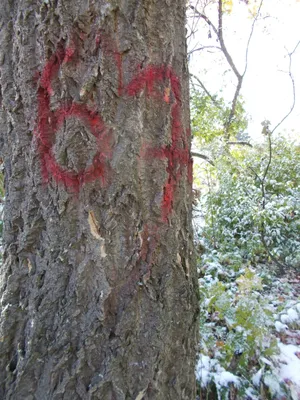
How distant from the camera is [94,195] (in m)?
1.13

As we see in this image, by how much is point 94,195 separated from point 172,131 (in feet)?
1.11

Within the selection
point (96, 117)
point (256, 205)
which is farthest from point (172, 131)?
point (256, 205)

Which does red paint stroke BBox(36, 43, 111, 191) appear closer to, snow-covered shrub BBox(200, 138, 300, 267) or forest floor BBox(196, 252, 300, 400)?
forest floor BBox(196, 252, 300, 400)

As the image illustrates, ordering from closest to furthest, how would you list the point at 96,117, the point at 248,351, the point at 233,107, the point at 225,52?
the point at 96,117 < the point at 248,351 < the point at 233,107 < the point at 225,52

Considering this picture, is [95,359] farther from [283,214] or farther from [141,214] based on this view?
[283,214]

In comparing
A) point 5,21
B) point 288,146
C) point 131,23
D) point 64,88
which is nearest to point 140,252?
point 64,88

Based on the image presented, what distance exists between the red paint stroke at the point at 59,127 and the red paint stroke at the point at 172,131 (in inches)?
5.4

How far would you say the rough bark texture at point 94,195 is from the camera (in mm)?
1106

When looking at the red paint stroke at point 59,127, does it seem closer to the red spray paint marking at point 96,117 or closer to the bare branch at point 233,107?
the red spray paint marking at point 96,117

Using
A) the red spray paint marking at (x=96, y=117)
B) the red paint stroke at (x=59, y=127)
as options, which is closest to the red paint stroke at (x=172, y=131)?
the red spray paint marking at (x=96, y=117)

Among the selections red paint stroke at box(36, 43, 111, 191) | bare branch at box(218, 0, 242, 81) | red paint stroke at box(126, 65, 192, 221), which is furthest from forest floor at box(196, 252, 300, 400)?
bare branch at box(218, 0, 242, 81)

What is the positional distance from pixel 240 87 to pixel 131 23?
26.1 ft

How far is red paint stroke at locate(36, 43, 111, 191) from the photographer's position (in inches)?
43.7

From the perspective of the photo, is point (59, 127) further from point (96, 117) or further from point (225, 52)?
point (225, 52)
